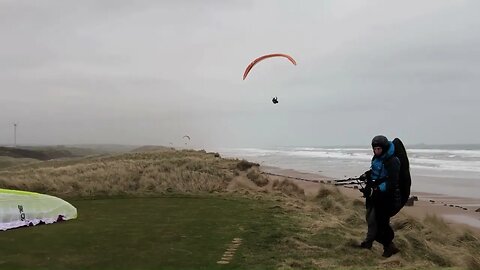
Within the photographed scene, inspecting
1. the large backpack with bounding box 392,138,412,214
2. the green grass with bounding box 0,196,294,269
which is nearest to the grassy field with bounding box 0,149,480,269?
the green grass with bounding box 0,196,294,269

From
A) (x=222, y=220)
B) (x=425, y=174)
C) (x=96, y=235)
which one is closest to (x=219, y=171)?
(x=222, y=220)

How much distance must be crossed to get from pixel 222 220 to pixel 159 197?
5.41 metres

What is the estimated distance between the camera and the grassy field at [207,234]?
273 inches

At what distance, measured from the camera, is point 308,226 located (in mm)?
10094

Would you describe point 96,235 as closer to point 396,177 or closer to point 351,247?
point 351,247

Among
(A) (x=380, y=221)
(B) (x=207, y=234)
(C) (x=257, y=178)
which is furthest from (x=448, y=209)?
(B) (x=207, y=234)

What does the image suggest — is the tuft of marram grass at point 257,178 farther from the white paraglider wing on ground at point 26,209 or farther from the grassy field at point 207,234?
the white paraglider wing on ground at point 26,209

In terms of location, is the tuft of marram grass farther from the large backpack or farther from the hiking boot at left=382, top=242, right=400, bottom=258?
the large backpack

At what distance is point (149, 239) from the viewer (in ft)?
27.8

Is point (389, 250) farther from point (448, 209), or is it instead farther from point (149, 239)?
point (448, 209)

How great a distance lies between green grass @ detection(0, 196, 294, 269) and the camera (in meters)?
6.77

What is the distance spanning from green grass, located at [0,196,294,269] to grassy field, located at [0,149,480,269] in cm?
2

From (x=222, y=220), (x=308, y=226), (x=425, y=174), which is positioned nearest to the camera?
(x=308, y=226)

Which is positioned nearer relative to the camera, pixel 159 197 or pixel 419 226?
pixel 419 226
